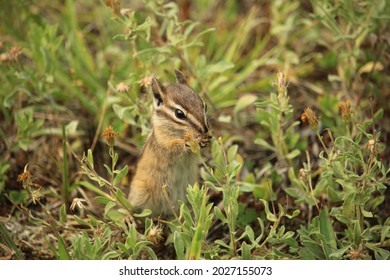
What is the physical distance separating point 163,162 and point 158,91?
0.44m

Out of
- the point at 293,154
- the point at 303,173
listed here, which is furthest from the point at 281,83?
the point at 293,154

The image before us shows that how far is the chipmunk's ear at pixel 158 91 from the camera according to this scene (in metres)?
3.59

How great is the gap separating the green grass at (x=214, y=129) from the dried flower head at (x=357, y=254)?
0.01 m

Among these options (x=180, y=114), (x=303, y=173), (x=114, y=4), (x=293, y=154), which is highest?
(x=114, y=4)

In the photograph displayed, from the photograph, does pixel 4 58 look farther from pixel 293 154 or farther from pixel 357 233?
pixel 357 233

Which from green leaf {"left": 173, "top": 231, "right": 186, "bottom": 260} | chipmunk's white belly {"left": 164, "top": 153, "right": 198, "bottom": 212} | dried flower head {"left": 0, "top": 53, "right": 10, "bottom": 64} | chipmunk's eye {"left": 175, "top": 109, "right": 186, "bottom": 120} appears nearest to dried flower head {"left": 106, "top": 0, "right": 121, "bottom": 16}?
chipmunk's eye {"left": 175, "top": 109, "right": 186, "bottom": 120}

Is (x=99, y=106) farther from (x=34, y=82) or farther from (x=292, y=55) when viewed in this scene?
(x=292, y=55)

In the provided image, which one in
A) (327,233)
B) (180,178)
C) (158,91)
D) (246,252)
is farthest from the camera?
(180,178)

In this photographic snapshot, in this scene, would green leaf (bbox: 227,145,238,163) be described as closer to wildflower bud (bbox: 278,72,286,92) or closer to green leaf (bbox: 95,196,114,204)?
wildflower bud (bbox: 278,72,286,92)

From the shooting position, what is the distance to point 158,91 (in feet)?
11.9

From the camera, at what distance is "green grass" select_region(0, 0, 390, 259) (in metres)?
3.29

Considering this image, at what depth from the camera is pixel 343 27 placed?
4.57m

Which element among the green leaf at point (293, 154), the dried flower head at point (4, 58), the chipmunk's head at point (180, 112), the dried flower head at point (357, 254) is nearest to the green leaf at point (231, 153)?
the chipmunk's head at point (180, 112)

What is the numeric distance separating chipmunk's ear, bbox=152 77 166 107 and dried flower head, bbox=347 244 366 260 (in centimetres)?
138
